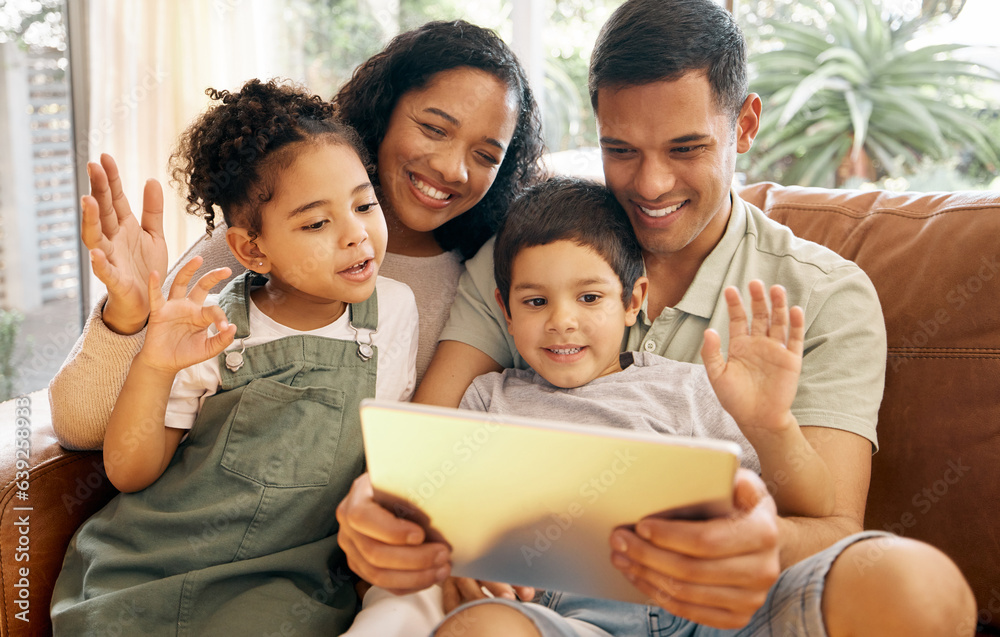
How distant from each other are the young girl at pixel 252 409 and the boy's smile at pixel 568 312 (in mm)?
289

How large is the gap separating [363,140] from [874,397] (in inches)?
46.0

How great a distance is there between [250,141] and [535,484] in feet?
2.82

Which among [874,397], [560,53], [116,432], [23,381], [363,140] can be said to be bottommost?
[23,381]

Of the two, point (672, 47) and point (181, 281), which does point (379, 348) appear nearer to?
point (181, 281)

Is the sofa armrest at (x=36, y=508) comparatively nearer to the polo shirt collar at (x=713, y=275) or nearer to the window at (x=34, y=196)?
the polo shirt collar at (x=713, y=275)

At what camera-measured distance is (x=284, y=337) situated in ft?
4.48

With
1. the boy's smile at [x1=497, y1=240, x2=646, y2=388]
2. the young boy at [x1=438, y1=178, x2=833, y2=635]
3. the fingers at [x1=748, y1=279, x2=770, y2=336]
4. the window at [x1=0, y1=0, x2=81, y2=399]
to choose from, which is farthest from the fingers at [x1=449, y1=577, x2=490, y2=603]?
the window at [x1=0, y1=0, x2=81, y2=399]

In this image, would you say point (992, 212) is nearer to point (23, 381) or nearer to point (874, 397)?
point (874, 397)

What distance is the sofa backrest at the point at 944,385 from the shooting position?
1289 mm

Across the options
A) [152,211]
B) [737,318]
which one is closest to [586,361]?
[737,318]

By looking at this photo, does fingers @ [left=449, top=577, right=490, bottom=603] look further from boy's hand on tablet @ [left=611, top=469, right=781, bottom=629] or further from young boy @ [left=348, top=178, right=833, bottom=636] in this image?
boy's hand on tablet @ [left=611, top=469, right=781, bottom=629]

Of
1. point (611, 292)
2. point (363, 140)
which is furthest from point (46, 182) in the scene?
point (611, 292)

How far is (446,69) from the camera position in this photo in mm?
1601

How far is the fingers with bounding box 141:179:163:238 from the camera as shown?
1.28m
